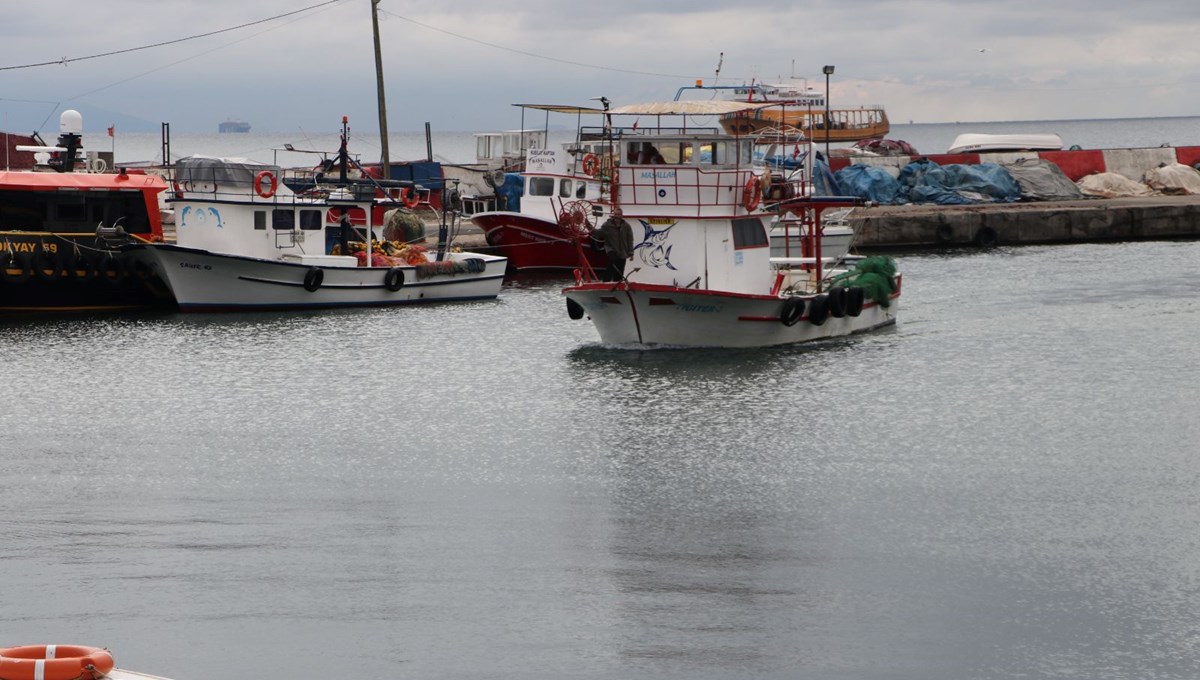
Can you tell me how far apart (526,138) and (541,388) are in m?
31.4

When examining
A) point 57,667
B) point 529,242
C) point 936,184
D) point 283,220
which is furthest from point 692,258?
point 936,184

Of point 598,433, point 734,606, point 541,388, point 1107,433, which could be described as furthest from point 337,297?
point 734,606

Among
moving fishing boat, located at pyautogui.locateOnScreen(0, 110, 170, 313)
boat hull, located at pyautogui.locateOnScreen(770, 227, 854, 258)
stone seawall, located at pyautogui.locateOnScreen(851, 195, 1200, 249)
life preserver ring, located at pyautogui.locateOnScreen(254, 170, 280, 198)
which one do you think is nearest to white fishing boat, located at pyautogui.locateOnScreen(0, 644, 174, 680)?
moving fishing boat, located at pyautogui.locateOnScreen(0, 110, 170, 313)

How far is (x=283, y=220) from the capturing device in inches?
1191

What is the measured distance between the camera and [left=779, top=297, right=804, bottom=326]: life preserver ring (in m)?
23.6

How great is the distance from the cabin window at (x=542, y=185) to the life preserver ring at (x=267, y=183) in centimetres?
1016

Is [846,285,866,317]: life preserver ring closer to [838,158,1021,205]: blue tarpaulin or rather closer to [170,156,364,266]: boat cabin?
[170,156,364,266]: boat cabin

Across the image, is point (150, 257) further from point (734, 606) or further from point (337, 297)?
point (734, 606)

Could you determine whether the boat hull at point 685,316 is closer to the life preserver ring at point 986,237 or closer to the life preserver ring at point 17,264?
the life preserver ring at point 17,264

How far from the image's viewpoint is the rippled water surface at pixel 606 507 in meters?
10.5

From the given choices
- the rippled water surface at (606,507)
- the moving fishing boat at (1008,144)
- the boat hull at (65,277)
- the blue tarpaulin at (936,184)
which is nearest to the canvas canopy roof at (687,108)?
the rippled water surface at (606,507)

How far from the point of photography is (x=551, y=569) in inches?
478

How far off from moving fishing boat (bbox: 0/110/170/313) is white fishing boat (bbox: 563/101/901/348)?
10.4 meters

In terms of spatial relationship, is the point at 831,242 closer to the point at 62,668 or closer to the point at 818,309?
the point at 818,309
